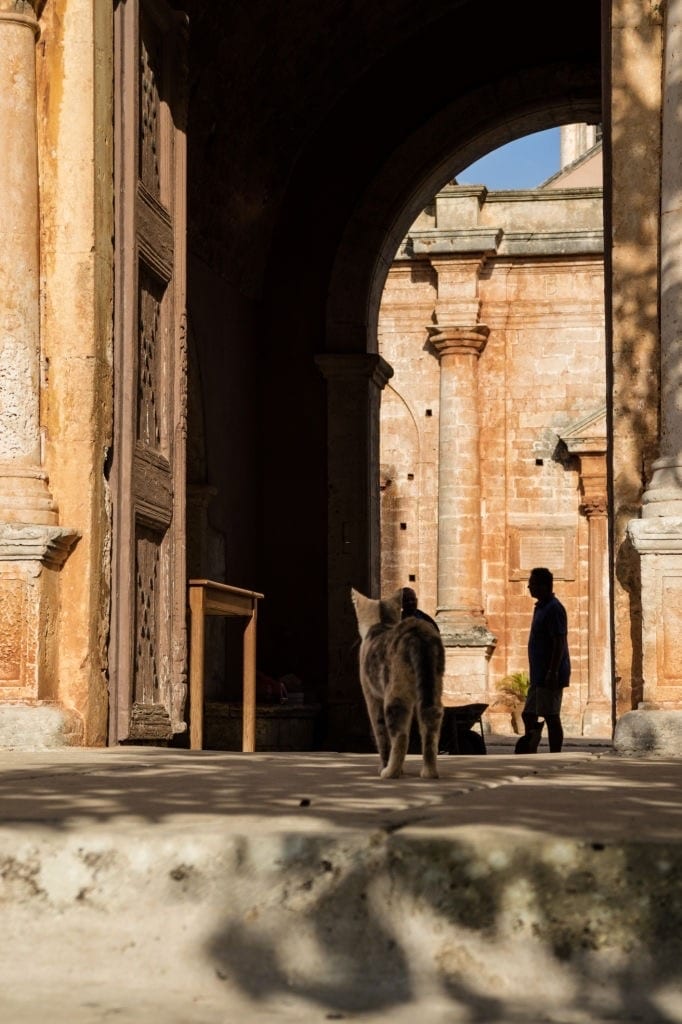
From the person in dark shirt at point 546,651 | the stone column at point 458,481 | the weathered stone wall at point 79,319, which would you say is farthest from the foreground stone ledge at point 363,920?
the stone column at point 458,481

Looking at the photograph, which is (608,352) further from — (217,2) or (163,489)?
(217,2)

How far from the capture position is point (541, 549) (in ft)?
78.3

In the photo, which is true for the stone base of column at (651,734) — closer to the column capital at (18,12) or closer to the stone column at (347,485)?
the column capital at (18,12)

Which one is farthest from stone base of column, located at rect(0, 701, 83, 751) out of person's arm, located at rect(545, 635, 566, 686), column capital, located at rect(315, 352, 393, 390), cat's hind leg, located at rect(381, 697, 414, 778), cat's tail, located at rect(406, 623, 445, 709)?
column capital, located at rect(315, 352, 393, 390)

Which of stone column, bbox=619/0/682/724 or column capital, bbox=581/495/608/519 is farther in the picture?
column capital, bbox=581/495/608/519

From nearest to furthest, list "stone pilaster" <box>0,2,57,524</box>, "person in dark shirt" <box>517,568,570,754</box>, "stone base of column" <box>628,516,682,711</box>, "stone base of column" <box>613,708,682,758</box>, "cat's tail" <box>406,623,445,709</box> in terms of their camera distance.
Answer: "cat's tail" <box>406,623,445,709</box>
"stone base of column" <box>613,708,682,758</box>
"stone base of column" <box>628,516,682,711</box>
"stone pilaster" <box>0,2,57,524</box>
"person in dark shirt" <box>517,568,570,754</box>

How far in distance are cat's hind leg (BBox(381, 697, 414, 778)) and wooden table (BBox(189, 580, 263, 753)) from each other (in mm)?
3552

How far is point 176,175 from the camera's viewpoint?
31.7 feet

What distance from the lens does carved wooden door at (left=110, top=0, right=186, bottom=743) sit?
8.46 meters

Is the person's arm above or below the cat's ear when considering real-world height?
below

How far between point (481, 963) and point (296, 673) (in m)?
11.1

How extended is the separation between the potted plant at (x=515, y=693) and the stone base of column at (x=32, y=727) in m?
15.4

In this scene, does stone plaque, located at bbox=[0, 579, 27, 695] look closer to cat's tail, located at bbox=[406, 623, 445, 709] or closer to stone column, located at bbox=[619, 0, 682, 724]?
stone column, located at bbox=[619, 0, 682, 724]

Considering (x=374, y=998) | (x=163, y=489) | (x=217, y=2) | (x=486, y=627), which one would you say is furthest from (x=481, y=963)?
(x=486, y=627)
